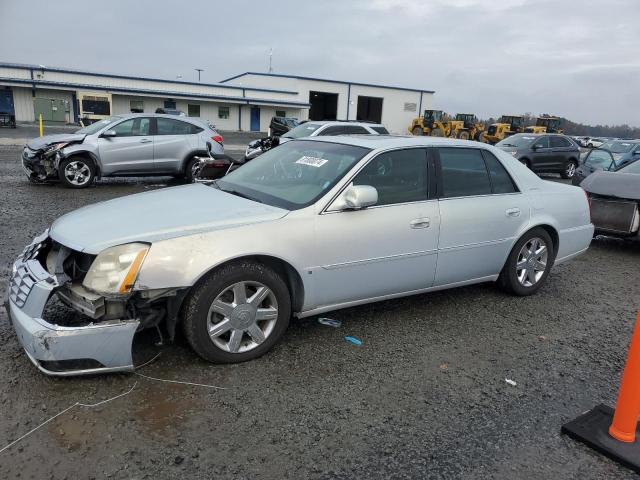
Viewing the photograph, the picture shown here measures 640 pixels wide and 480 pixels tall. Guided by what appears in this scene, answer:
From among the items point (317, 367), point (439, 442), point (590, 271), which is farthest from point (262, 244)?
point (590, 271)

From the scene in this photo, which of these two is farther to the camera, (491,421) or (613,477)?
(491,421)

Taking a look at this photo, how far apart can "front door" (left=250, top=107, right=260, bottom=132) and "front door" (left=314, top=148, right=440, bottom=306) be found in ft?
152

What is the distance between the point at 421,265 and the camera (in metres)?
4.21

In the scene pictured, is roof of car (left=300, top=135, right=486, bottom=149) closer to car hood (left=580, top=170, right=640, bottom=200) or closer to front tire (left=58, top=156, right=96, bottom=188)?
car hood (left=580, top=170, right=640, bottom=200)

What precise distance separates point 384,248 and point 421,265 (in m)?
0.45

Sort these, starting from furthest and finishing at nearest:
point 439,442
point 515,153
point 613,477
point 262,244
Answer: point 515,153, point 262,244, point 439,442, point 613,477

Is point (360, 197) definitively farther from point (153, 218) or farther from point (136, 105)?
point (136, 105)

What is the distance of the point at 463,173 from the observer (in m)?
4.62

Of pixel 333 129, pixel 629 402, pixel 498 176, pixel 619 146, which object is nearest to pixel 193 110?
pixel 333 129

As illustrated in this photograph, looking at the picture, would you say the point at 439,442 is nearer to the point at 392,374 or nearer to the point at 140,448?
the point at 392,374

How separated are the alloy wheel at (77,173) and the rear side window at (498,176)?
29.0 feet

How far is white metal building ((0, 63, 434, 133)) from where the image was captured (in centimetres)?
3875

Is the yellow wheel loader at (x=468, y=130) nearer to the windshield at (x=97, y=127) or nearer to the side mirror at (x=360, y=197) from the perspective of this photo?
the windshield at (x=97, y=127)

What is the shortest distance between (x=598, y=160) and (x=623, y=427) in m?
11.7
